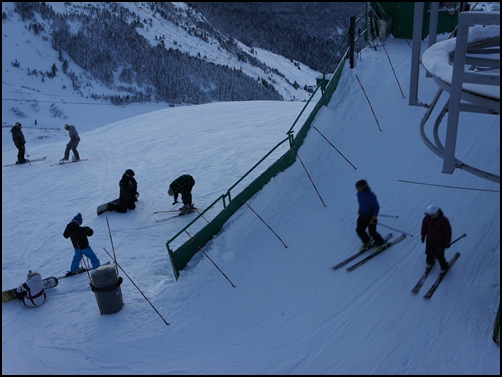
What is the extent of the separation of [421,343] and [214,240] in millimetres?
4436

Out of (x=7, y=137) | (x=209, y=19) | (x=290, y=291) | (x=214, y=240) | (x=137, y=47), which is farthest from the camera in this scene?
(x=209, y=19)

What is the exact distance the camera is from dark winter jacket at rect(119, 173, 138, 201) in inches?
446

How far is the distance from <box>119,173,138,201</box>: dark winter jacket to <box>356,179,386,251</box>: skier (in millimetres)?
5755

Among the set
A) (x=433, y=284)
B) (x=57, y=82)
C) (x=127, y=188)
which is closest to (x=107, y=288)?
(x=127, y=188)

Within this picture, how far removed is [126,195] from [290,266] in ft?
16.2

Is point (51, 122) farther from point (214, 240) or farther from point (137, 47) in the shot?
point (214, 240)

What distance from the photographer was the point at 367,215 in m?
8.31

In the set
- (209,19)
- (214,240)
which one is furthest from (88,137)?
(209,19)

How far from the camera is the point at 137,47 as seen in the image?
5172 cm

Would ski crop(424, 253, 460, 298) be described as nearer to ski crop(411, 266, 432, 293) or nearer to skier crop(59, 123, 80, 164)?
ski crop(411, 266, 432, 293)

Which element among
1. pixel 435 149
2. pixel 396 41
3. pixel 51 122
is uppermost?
pixel 396 41

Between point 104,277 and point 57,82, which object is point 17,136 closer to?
point 104,277

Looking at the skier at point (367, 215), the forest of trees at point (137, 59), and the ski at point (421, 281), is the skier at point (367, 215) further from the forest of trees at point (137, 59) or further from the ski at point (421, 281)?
the forest of trees at point (137, 59)

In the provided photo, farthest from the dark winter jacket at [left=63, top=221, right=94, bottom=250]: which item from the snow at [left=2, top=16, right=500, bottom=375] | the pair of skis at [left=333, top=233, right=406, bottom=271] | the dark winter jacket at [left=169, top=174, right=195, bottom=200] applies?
the pair of skis at [left=333, top=233, right=406, bottom=271]
